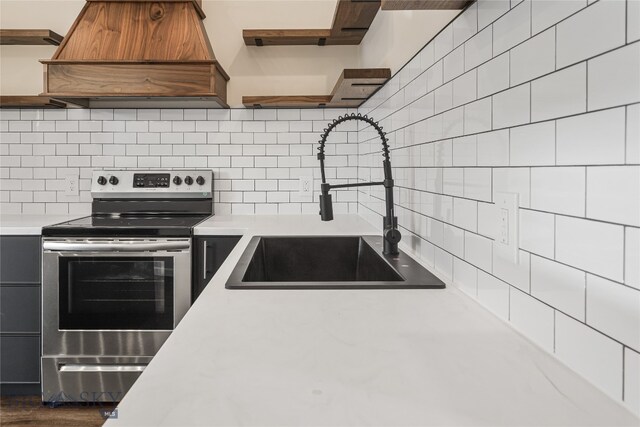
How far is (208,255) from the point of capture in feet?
7.20

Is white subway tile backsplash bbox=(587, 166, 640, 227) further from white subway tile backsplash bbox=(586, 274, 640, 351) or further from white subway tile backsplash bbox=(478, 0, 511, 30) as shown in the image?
white subway tile backsplash bbox=(478, 0, 511, 30)

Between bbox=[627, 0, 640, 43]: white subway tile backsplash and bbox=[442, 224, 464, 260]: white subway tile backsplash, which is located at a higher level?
bbox=[627, 0, 640, 43]: white subway tile backsplash

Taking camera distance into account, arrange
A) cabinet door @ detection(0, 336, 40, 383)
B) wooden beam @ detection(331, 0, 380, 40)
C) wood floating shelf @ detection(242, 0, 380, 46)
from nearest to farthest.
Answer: wooden beam @ detection(331, 0, 380, 40) → wood floating shelf @ detection(242, 0, 380, 46) → cabinet door @ detection(0, 336, 40, 383)

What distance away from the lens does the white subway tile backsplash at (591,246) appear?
22.2 inches

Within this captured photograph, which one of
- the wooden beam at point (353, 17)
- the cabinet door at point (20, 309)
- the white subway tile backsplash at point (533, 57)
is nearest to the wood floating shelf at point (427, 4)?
the white subway tile backsplash at point (533, 57)

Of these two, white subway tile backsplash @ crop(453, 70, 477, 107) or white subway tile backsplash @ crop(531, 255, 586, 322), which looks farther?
white subway tile backsplash @ crop(453, 70, 477, 107)

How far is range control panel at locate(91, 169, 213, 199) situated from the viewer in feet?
8.82

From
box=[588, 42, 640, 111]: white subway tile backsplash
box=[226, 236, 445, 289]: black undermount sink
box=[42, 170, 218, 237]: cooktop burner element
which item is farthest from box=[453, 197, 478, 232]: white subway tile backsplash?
box=[42, 170, 218, 237]: cooktop burner element

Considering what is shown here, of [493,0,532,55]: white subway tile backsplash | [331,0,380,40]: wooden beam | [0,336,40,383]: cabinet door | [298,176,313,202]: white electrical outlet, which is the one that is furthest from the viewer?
[298,176,313,202]: white electrical outlet

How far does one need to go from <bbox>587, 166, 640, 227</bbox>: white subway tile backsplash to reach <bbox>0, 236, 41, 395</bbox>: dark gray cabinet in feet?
7.81

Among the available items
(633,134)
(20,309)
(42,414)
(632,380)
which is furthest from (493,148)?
(42,414)

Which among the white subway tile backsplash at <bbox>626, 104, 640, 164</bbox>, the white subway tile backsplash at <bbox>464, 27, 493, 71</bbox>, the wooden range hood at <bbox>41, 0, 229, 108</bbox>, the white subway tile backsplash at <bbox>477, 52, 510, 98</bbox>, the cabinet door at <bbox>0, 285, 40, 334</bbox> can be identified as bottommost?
the cabinet door at <bbox>0, 285, 40, 334</bbox>

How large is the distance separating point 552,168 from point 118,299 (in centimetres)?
206

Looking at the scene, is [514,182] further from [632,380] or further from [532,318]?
[632,380]
